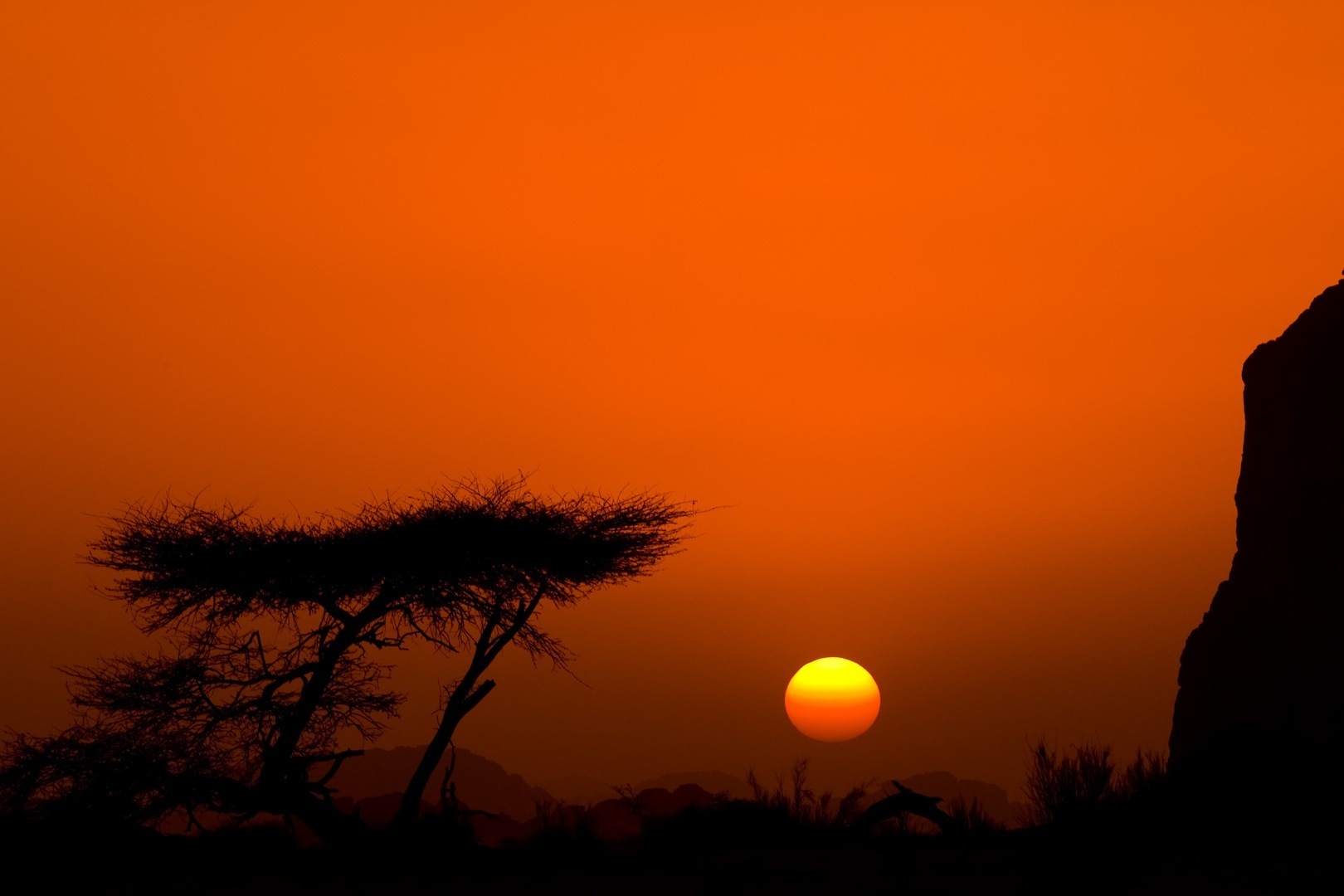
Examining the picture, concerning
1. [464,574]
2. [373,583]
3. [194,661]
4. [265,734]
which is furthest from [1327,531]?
[194,661]

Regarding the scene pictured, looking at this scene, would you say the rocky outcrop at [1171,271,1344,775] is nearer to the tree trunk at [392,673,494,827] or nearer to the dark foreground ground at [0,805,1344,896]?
the dark foreground ground at [0,805,1344,896]

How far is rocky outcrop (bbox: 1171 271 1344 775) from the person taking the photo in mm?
17344

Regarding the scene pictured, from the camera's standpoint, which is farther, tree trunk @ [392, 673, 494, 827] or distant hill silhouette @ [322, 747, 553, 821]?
distant hill silhouette @ [322, 747, 553, 821]

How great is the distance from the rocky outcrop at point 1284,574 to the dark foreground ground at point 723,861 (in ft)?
13.8

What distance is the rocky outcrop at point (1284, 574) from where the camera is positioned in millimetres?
17344

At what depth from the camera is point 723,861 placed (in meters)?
14.1

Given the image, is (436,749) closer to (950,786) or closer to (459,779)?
(459,779)

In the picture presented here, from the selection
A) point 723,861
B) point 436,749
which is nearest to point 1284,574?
point 723,861

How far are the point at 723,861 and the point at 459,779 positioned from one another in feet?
363

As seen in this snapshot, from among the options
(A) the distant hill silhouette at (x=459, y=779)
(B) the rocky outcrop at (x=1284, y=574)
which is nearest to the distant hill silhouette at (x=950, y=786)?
(A) the distant hill silhouette at (x=459, y=779)

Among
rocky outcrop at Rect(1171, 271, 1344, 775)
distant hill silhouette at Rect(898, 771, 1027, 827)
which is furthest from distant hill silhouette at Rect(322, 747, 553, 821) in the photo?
rocky outcrop at Rect(1171, 271, 1344, 775)

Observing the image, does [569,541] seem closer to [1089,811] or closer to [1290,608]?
[1089,811]

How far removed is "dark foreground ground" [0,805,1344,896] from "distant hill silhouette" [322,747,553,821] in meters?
101

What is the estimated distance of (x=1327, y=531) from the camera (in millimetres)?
17734
